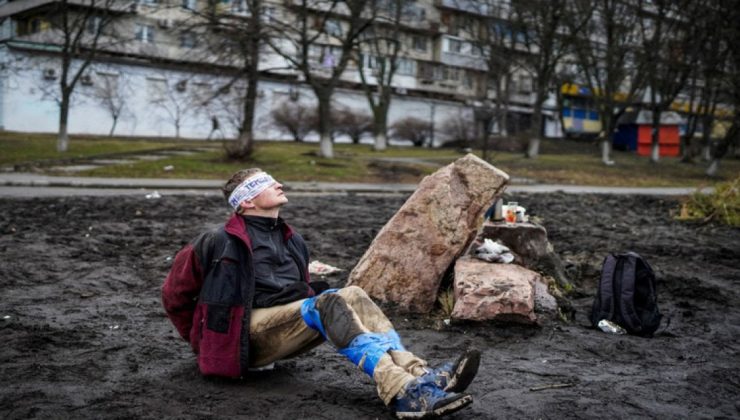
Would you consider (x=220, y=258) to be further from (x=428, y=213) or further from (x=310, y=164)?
(x=310, y=164)

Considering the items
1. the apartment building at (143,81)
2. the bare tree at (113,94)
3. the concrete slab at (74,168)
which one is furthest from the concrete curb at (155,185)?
the bare tree at (113,94)

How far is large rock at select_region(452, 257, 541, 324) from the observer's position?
596cm

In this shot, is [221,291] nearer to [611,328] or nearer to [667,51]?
[611,328]

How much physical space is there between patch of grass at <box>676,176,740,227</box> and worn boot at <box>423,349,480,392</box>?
1147 centimetres

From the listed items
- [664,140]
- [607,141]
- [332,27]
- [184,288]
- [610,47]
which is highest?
[332,27]

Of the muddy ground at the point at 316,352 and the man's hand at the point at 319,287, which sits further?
the man's hand at the point at 319,287

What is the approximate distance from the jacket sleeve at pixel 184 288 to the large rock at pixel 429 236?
2363mm

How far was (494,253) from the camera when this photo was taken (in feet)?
22.1

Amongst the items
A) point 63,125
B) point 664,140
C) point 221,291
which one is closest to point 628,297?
point 221,291

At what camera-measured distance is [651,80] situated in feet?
132

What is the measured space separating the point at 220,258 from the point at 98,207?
10423 mm

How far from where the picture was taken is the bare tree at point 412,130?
175ft

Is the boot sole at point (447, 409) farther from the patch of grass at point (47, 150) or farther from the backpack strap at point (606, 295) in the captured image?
the patch of grass at point (47, 150)

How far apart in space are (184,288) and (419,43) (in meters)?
64.2
